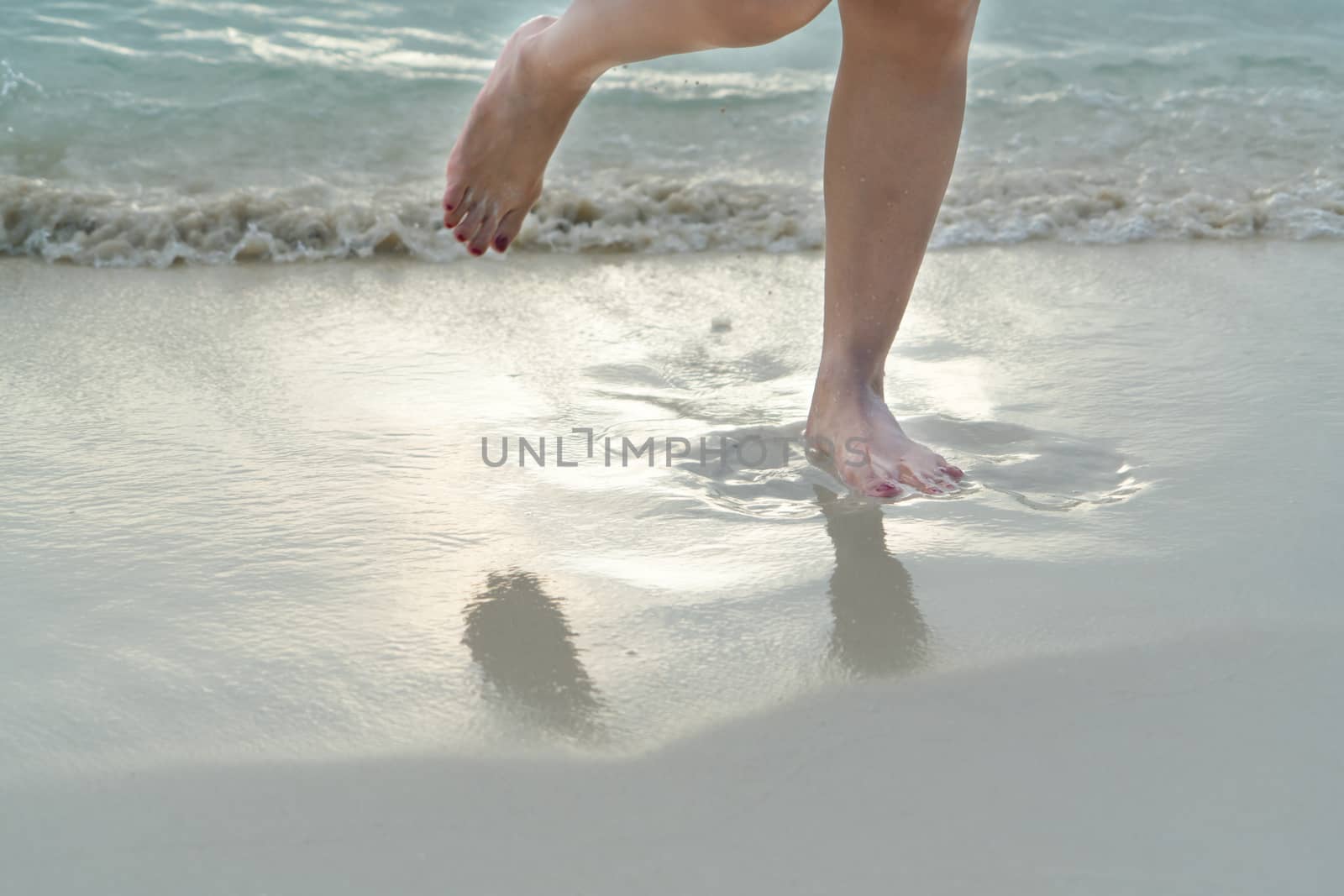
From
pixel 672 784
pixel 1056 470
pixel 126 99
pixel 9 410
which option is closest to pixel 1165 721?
pixel 672 784

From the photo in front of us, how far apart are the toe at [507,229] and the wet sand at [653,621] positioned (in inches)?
6.7

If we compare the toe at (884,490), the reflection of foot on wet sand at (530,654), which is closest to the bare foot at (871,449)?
the toe at (884,490)

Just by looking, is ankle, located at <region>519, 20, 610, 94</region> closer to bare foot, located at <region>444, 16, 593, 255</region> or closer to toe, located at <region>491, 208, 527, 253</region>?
bare foot, located at <region>444, 16, 593, 255</region>

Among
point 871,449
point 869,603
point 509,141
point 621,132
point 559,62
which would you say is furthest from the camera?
point 621,132

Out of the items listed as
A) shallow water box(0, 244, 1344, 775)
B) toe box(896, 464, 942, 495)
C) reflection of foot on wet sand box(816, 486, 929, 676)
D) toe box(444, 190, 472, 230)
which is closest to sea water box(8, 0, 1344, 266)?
shallow water box(0, 244, 1344, 775)

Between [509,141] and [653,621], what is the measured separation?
0.90 meters

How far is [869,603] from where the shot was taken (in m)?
1.20

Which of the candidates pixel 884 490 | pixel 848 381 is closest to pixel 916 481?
pixel 884 490

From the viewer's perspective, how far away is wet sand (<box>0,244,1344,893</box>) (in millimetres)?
864

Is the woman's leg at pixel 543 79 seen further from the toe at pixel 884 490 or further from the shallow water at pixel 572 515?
the toe at pixel 884 490

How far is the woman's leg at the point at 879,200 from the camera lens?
56.8 inches

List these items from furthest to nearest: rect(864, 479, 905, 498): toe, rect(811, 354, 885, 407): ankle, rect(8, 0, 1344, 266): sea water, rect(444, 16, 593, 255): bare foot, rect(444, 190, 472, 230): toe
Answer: rect(8, 0, 1344, 266): sea water < rect(444, 190, 472, 230): toe < rect(444, 16, 593, 255): bare foot < rect(811, 354, 885, 407): ankle < rect(864, 479, 905, 498): toe

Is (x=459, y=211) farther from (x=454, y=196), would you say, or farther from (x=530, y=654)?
(x=530, y=654)

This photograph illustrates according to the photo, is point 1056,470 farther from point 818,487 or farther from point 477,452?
point 477,452
